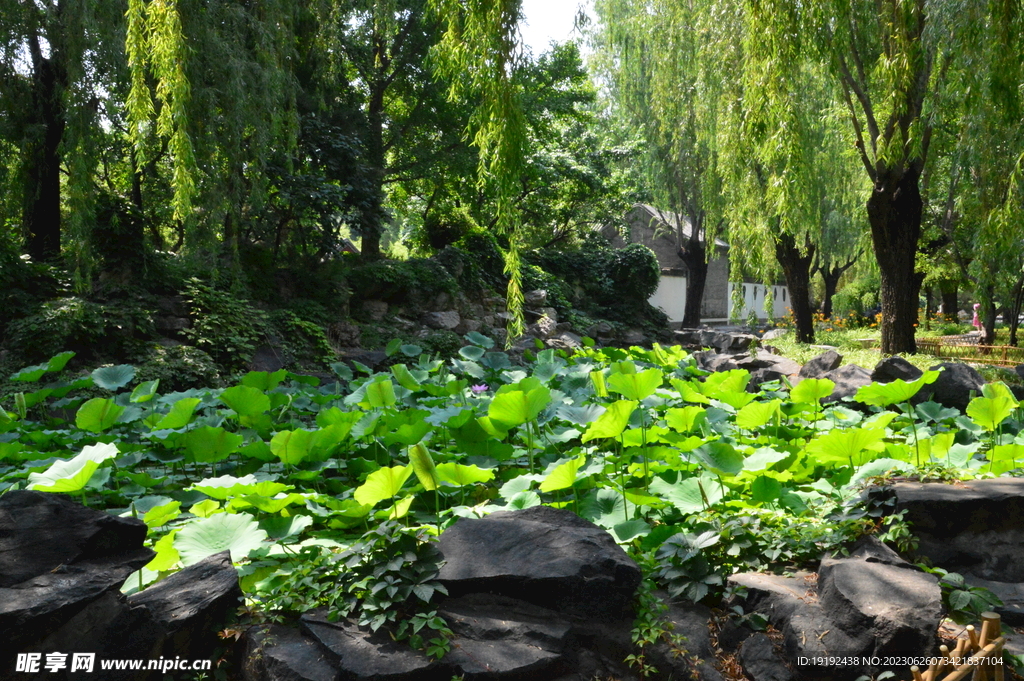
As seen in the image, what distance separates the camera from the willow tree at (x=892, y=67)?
5035mm

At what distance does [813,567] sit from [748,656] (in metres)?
0.55

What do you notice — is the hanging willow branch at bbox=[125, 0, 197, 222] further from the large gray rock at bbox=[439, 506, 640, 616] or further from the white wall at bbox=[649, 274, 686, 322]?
the white wall at bbox=[649, 274, 686, 322]

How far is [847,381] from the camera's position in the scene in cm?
555

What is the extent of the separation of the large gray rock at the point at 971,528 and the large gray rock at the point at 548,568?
45.0 inches

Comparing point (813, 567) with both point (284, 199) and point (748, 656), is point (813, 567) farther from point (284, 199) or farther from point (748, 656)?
point (284, 199)

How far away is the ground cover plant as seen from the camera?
224cm

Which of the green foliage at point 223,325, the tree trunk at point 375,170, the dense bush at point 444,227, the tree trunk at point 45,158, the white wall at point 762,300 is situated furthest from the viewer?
the white wall at point 762,300

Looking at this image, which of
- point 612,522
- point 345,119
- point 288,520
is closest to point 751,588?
point 612,522

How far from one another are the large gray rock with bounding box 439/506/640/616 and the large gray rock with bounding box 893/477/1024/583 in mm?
1142

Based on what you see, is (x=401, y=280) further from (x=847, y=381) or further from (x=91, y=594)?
(x=91, y=594)

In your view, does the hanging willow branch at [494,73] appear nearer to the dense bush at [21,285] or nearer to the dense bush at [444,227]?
the dense bush at [21,285]

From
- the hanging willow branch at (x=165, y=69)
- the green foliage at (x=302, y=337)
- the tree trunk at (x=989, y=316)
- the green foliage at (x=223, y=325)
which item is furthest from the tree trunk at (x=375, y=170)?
the tree trunk at (x=989, y=316)

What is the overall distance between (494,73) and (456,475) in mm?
2539

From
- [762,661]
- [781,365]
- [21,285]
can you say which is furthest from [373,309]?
[762,661]
